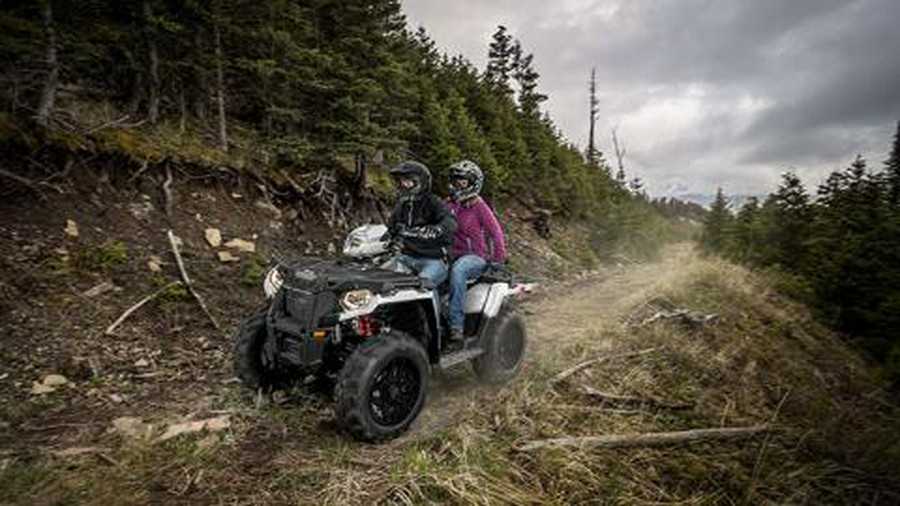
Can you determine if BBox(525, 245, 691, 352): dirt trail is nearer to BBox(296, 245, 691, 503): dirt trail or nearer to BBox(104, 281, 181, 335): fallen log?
BBox(296, 245, 691, 503): dirt trail

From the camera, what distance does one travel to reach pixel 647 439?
5.32m

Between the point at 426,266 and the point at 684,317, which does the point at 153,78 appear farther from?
the point at 684,317

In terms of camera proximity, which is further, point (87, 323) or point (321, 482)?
point (87, 323)

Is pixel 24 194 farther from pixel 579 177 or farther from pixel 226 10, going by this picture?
pixel 579 177

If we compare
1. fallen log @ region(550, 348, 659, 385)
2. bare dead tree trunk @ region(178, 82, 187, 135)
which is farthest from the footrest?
bare dead tree trunk @ region(178, 82, 187, 135)

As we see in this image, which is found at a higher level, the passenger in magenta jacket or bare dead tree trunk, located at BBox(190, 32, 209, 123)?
bare dead tree trunk, located at BBox(190, 32, 209, 123)

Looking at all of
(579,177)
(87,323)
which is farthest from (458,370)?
(579,177)

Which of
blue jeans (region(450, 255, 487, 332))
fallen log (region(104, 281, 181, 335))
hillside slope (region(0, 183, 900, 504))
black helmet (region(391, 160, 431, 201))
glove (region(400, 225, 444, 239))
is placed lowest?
hillside slope (region(0, 183, 900, 504))

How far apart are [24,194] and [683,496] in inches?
355

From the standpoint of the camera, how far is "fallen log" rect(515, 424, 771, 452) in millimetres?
4970

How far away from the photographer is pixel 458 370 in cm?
762

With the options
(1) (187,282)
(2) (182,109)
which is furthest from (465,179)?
(2) (182,109)

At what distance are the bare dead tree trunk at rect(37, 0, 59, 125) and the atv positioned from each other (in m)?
5.73

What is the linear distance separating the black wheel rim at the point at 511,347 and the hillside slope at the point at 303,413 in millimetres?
259
